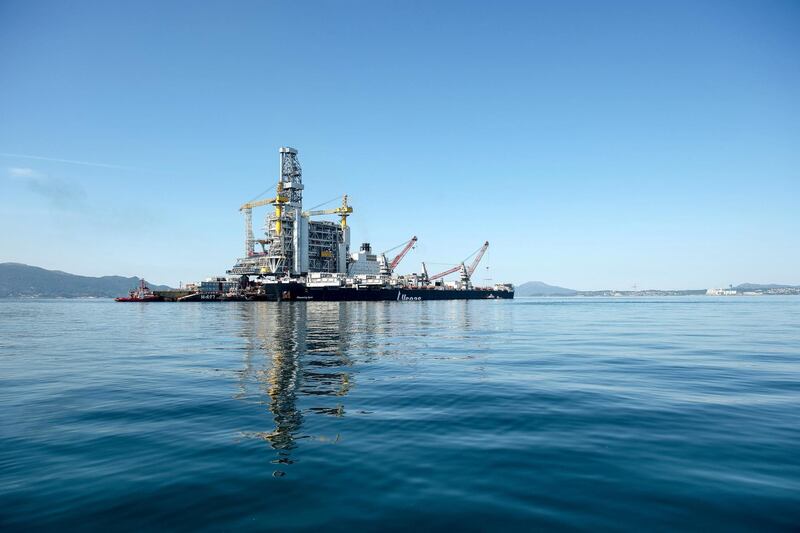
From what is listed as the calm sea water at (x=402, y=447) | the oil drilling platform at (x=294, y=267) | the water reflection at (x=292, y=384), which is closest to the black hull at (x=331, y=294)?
the oil drilling platform at (x=294, y=267)

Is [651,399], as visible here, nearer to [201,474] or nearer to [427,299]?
[201,474]

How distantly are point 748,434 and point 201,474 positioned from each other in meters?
12.1

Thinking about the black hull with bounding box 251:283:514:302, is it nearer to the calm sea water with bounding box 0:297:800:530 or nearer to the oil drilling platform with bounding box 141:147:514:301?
the oil drilling platform with bounding box 141:147:514:301

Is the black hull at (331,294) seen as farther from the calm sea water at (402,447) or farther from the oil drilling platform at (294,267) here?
the calm sea water at (402,447)

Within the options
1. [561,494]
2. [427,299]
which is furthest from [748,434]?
[427,299]

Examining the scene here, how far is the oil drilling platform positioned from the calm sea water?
133 meters

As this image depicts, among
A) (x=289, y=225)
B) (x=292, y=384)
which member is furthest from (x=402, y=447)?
(x=289, y=225)

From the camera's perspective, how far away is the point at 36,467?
819 cm

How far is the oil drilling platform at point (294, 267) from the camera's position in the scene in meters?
151

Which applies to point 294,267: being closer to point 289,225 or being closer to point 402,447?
point 289,225

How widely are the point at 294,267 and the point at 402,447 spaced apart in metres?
159

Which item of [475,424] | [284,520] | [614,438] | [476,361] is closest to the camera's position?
[284,520]

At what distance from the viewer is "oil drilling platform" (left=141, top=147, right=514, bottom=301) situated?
495 feet

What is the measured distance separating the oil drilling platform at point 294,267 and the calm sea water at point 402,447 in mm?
132536
